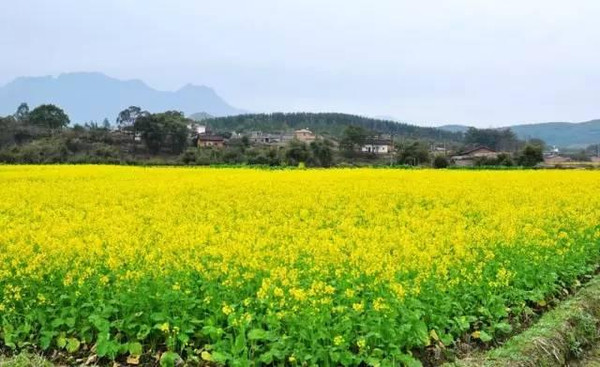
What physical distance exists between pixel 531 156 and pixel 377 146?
33732 mm

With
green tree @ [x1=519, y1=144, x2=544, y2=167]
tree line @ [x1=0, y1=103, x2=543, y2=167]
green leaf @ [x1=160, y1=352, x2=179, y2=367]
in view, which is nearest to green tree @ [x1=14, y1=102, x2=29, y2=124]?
tree line @ [x1=0, y1=103, x2=543, y2=167]

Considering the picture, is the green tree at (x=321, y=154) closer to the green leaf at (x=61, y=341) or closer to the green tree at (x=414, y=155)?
the green tree at (x=414, y=155)

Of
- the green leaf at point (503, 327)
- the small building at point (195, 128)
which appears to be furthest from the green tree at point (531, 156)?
the small building at point (195, 128)

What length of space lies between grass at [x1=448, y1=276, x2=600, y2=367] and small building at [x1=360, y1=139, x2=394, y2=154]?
6575 centimetres

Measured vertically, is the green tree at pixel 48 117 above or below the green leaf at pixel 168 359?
above

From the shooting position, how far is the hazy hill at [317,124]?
11844 centimetres

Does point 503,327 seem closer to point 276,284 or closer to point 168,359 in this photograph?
point 276,284

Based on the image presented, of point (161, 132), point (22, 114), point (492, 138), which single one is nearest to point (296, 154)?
point (161, 132)

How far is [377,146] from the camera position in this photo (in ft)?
266

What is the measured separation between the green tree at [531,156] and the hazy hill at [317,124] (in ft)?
217

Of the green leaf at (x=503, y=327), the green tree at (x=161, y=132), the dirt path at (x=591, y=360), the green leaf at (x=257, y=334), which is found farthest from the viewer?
the green tree at (x=161, y=132)

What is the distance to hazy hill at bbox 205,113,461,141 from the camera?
118m

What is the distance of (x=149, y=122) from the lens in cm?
6366

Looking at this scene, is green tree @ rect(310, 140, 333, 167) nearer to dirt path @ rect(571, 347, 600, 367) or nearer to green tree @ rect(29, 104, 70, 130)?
green tree @ rect(29, 104, 70, 130)
